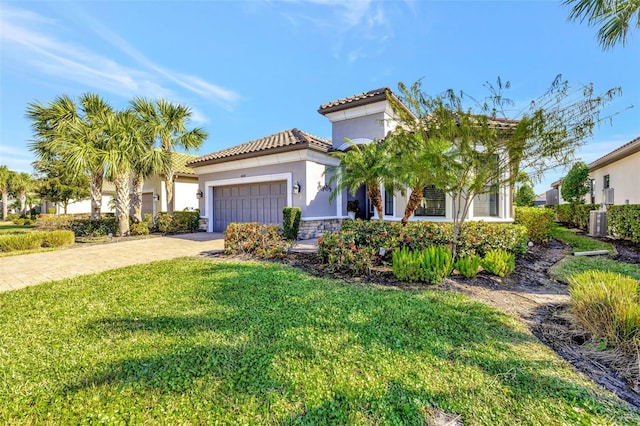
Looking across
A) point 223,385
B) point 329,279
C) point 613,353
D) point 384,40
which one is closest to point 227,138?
point 384,40

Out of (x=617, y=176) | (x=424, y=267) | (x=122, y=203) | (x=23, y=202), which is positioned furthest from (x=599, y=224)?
(x=23, y=202)

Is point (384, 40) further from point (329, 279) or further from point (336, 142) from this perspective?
point (329, 279)

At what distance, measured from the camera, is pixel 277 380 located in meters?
2.73

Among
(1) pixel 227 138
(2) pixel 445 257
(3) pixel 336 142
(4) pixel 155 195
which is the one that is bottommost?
(2) pixel 445 257

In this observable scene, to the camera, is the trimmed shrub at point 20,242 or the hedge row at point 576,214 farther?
the hedge row at point 576,214

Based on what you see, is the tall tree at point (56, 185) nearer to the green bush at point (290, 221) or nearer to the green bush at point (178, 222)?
the green bush at point (178, 222)

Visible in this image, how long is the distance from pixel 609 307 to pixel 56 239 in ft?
57.8

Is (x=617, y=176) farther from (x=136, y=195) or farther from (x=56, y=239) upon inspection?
(x=56, y=239)

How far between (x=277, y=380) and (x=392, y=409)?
112 centimetres

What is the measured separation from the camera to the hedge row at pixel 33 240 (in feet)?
35.7

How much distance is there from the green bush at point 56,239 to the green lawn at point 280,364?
9.00 metres

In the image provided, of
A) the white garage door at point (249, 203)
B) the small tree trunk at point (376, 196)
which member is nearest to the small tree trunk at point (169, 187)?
the white garage door at point (249, 203)

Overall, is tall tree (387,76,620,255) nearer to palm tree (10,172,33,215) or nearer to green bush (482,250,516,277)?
green bush (482,250,516,277)

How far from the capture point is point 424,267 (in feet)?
19.8
